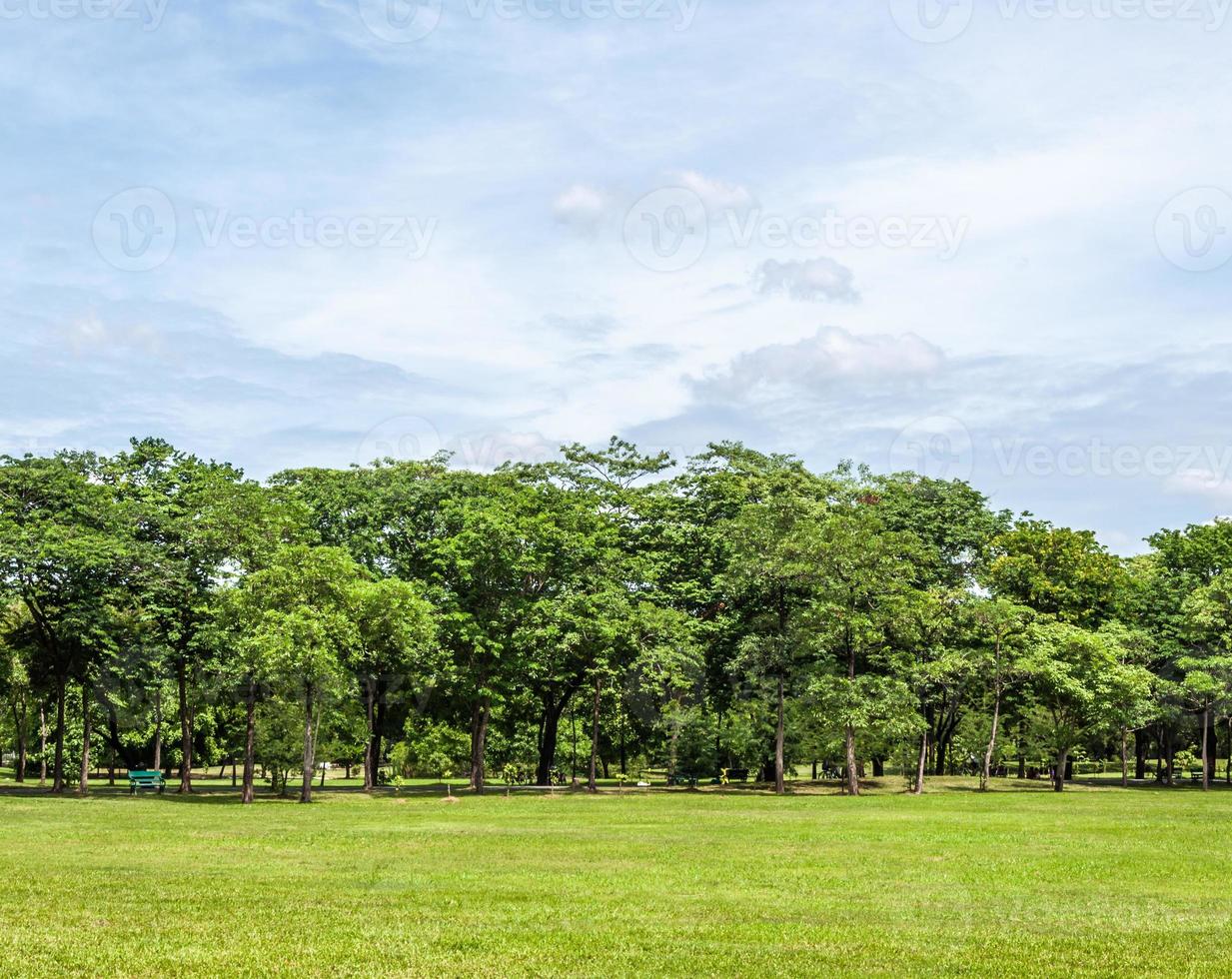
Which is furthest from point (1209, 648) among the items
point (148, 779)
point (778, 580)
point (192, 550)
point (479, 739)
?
point (148, 779)

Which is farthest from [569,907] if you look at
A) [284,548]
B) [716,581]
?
[716,581]

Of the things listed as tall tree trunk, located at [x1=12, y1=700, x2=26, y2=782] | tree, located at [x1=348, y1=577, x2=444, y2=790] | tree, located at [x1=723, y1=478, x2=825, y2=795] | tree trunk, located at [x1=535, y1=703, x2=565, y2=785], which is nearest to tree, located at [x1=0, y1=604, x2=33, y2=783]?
tall tree trunk, located at [x1=12, y1=700, x2=26, y2=782]

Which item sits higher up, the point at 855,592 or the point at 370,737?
the point at 855,592

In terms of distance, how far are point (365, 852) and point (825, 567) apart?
117 feet

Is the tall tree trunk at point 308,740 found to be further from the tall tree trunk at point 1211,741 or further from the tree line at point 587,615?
the tall tree trunk at point 1211,741

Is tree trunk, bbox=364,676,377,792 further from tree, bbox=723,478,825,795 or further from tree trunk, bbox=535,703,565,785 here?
tree, bbox=723,478,825,795

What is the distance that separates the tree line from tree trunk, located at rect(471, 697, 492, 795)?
214 mm

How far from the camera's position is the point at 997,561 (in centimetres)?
7394

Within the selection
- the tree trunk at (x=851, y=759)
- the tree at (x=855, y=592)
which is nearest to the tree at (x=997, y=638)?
the tree at (x=855, y=592)

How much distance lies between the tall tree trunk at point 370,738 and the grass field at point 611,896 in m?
20.4

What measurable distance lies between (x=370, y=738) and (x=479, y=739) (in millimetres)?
5948

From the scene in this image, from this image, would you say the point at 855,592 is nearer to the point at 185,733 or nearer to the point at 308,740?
the point at 308,740

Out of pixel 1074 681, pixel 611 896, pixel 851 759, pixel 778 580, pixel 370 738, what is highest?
pixel 778 580

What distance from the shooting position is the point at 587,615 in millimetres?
61875
